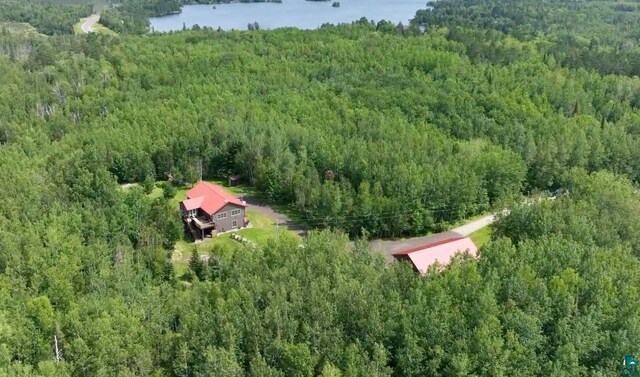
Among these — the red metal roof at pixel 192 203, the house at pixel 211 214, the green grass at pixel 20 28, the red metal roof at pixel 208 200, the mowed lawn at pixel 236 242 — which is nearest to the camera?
the mowed lawn at pixel 236 242

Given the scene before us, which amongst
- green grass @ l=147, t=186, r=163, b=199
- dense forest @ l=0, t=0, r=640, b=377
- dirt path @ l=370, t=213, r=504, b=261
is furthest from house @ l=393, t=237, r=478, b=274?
green grass @ l=147, t=186, r=163, b=199

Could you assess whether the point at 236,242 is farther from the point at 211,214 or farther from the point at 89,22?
the point at 89,22

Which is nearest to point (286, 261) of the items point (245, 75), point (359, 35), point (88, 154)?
point (88, 154)

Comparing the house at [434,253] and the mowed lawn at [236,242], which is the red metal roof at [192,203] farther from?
the house at [434,253]

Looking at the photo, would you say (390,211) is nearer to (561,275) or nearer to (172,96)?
(561,275)

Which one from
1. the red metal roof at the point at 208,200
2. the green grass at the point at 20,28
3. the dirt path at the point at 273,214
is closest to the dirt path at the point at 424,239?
the dirt path at the point at 273,214

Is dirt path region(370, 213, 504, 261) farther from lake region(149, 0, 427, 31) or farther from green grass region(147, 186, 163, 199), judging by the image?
lake region(149, 0, 427, 31)
